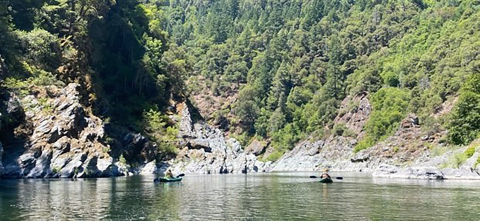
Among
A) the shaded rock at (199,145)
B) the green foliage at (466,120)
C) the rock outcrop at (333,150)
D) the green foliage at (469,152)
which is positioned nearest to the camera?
the green foliage at (469,152)

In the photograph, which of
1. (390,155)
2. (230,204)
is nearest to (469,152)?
(230,204)

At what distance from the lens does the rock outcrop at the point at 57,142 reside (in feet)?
264

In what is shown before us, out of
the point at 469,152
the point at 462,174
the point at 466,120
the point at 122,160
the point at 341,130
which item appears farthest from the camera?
the point at 341,130

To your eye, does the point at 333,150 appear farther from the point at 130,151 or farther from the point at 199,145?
the point at 130,151

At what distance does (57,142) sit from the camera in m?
84.9

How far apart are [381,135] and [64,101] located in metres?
107

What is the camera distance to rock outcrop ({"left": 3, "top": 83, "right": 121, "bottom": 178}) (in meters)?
80.5

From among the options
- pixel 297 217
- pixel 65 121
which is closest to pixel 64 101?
pixel 65 121

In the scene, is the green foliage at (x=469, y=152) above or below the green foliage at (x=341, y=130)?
below

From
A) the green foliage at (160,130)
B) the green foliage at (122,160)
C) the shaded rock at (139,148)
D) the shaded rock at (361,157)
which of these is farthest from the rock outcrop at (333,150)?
the green foliage at (122,160)

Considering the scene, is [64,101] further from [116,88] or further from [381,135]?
[381,135]

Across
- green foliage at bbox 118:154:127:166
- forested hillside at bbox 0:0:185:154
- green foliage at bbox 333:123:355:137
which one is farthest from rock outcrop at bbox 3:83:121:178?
green foliage at bbox 333:123:355:137

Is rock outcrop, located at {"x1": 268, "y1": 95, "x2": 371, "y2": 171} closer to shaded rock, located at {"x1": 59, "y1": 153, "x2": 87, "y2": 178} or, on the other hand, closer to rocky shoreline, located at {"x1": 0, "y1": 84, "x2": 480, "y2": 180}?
rocky shoreline, located at {"x1": 0, "y1": 84, "x2": 480, "y2": 180}

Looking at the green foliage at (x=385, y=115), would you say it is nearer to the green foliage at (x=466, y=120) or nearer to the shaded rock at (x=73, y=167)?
the green foliage at (x=466, y=120)
